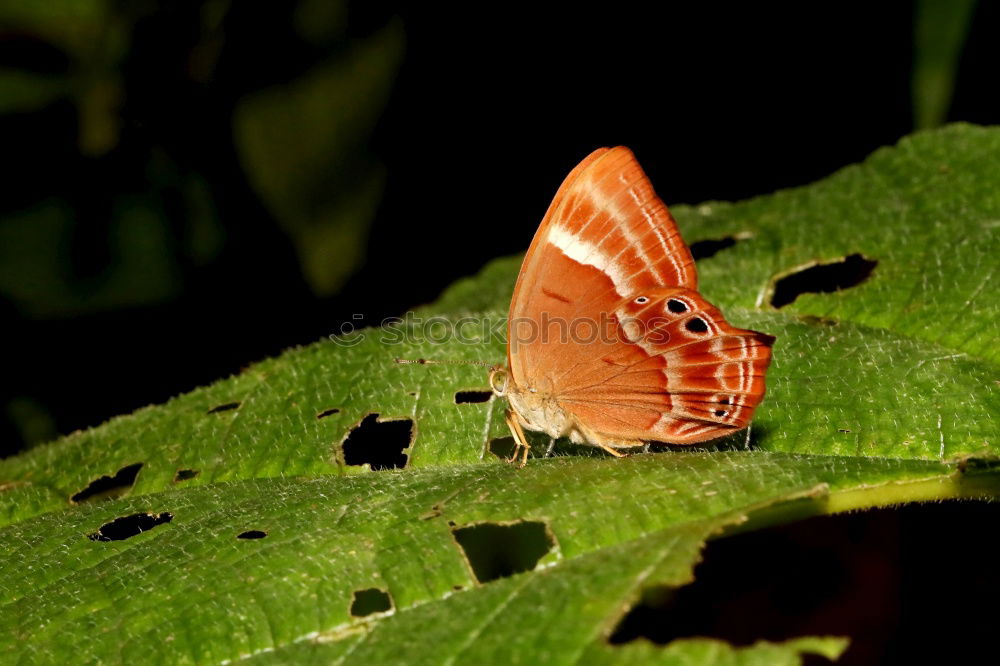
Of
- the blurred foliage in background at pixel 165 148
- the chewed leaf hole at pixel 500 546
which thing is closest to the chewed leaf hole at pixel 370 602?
the chewed leaf hole at pixel 500 546

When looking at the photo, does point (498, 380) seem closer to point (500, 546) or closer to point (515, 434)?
point (515, 434)

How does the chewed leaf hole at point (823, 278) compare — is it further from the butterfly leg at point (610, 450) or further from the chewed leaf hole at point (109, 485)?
the chewed leaf hole at point (109, 485)

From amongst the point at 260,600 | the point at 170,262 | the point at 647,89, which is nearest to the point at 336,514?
the point at 260,600

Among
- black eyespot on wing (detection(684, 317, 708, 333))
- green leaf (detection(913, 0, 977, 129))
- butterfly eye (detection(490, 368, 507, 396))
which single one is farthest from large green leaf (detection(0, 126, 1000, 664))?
green leaf (detection(913, 0, 977, 129))

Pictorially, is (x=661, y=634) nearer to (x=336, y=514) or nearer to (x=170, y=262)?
(x=336, y=514)

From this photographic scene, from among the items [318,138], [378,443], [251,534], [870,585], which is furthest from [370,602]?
[318,138]
